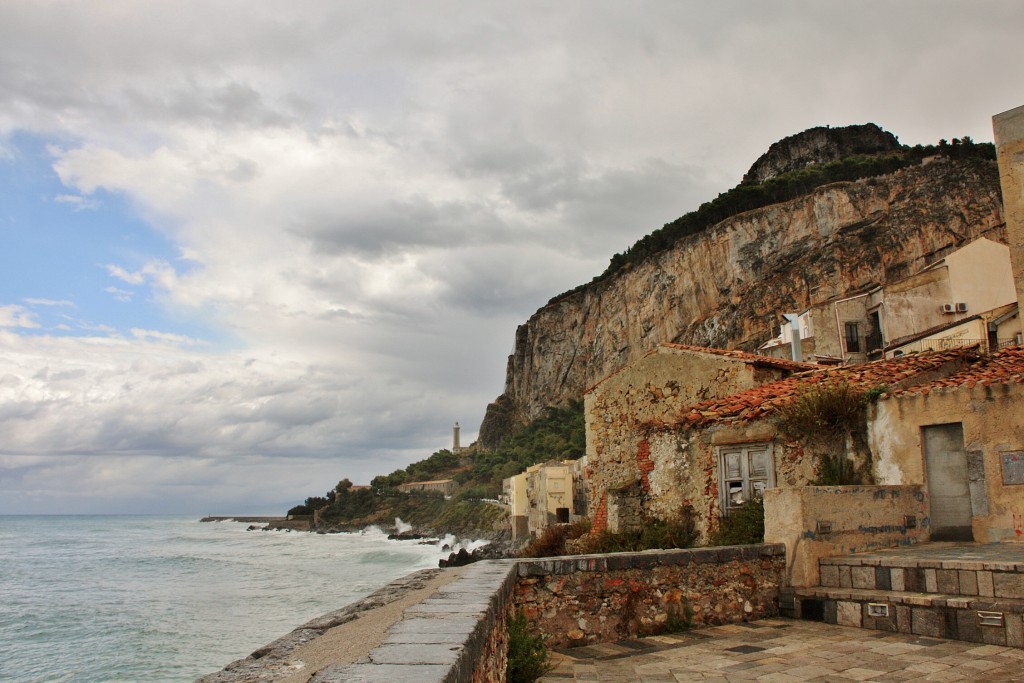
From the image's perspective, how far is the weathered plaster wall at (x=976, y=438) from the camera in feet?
31.9

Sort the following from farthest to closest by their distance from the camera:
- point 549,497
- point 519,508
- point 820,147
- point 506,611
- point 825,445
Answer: point 820,147, point 519,508, point 549,497, point 825,445, point 506,611

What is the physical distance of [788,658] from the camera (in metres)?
6.50

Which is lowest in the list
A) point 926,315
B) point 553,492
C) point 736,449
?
point 553,492

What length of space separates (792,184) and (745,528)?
250 feet

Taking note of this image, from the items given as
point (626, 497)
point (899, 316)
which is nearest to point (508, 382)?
point (899, 316)

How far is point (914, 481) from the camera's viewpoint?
34.2ft

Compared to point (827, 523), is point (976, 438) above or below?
above

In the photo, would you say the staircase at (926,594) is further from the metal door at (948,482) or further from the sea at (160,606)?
the sea at (160,606)

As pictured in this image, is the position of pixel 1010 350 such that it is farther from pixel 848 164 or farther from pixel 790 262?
pixel 848 164

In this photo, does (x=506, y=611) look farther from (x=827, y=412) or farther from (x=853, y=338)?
(x=853, y=338)

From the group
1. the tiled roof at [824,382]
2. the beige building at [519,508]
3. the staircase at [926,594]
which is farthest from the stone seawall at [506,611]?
the beige building at [519,508]

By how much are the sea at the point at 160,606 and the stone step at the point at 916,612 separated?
1382 centimetres

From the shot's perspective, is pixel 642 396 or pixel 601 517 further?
pixel 642 396

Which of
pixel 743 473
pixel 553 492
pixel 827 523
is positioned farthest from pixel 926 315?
pixel 827 523
